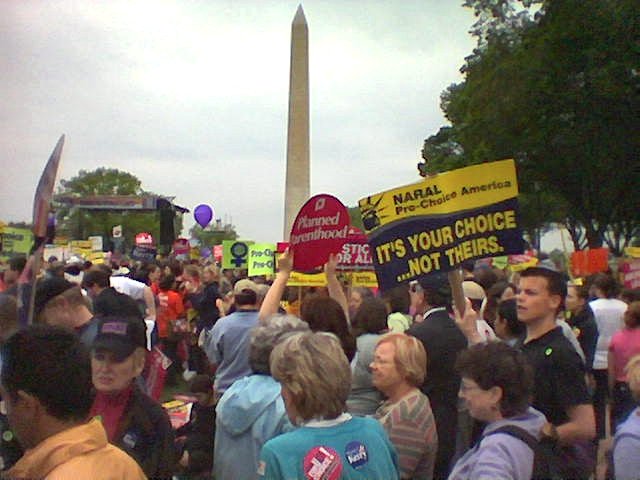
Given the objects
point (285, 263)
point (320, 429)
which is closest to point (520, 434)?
point (320, 429)

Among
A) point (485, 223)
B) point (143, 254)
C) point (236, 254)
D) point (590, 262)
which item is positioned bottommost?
point (485, 223)

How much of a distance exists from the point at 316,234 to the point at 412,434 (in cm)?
205

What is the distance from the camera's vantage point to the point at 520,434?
2.93 m

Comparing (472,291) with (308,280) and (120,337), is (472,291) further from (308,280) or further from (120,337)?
(120,337)

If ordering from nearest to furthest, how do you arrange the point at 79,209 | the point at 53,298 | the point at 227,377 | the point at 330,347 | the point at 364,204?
the point at 330,347 < the point at 53,298 < the point at 364,204 < the point at 227,377 < the point at 79,209

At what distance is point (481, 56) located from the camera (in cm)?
3170

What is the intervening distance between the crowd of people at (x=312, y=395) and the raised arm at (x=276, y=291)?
1cm

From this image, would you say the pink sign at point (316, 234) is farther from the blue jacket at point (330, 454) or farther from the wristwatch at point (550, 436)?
the blue jacket at point (330, 454)

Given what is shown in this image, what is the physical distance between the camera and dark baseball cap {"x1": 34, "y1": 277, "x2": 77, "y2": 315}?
4.54m

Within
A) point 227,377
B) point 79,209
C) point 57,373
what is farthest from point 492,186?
point 79,209

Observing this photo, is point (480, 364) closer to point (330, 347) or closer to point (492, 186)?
point (330, 347)

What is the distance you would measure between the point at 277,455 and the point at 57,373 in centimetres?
80

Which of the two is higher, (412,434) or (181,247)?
(181,247)

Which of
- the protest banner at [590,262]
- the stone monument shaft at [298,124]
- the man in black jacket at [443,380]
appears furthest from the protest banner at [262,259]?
the stone monument shaft at [298,124]
